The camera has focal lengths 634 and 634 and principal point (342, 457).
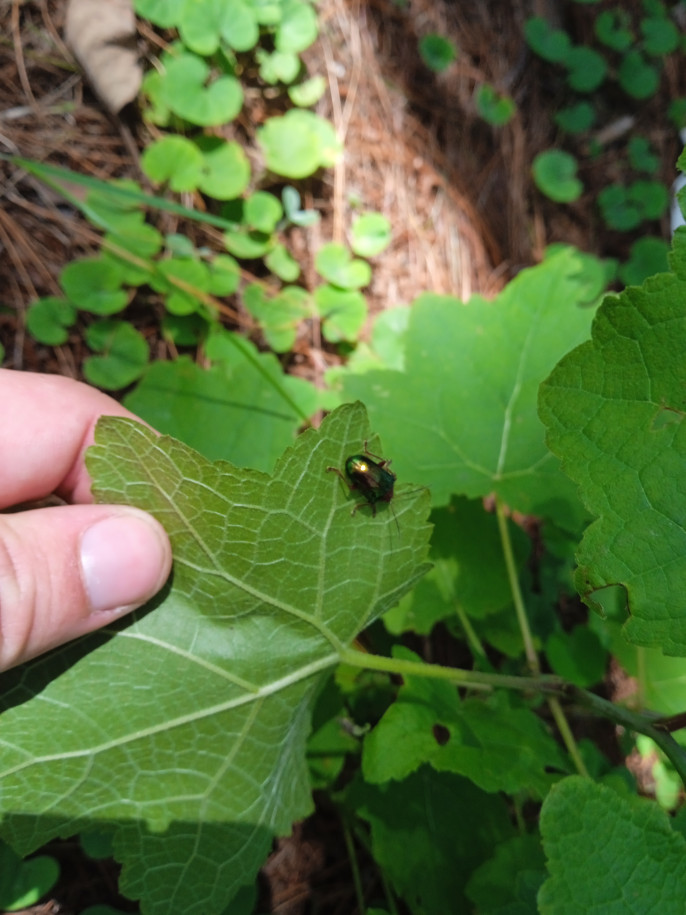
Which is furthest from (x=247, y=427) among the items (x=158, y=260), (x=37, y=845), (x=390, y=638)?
(x=37, y=845)

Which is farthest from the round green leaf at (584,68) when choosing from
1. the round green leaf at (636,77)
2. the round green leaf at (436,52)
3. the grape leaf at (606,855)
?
the grape leaf at (606,855)

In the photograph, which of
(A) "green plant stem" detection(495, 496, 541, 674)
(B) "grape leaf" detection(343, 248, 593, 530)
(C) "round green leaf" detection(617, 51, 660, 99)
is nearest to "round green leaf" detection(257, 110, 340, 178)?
(B) "grape leaf" detection(343, 248, 593, 530)

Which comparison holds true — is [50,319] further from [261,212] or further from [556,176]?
[556,176]

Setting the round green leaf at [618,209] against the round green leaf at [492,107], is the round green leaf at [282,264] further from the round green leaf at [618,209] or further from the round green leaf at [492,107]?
the round green leaf at [618,209]

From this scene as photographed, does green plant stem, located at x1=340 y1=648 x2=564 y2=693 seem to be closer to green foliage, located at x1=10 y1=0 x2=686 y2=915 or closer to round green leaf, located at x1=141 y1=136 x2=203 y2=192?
green foliage, located at x1=10 y1=0 x2=686 y2=915

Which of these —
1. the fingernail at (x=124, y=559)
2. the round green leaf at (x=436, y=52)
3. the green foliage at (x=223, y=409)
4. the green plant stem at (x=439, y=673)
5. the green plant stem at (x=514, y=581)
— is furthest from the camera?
the round green leaf at (x=436, y=52)

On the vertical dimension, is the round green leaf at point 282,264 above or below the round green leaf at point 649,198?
below
